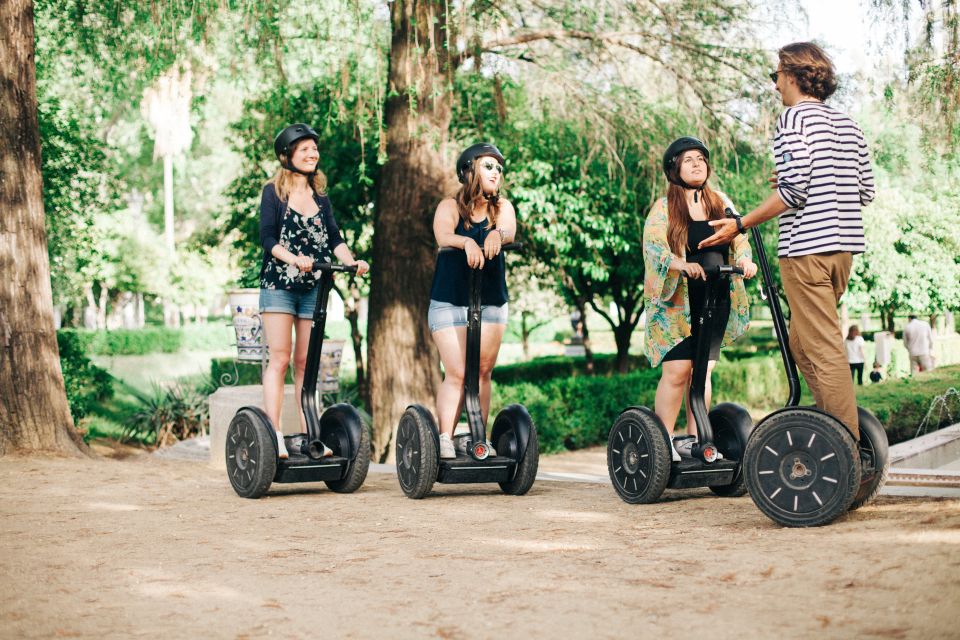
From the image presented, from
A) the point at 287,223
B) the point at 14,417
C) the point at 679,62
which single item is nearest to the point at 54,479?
the point at 14,417

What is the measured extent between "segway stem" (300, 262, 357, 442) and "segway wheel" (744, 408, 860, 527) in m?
2.35

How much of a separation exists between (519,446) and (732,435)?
3.63ft

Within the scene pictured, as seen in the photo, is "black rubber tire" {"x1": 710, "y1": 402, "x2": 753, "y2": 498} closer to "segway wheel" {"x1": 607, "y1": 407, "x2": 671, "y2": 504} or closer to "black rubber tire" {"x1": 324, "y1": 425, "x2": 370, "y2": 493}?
"segway wheel" {"x1": 607, "y1": 407, "x2": 671, "y2": 504}

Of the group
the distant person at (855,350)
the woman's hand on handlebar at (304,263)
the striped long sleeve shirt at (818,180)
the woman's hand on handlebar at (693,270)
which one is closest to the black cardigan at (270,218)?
the woman's hand on handlebar at (304,263)

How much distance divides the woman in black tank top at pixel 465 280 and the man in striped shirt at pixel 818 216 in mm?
1546

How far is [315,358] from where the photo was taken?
5477 millimetres

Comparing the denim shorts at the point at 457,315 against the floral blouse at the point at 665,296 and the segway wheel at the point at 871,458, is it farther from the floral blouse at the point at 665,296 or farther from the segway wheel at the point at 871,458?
the segway wheel at the point at 871,458

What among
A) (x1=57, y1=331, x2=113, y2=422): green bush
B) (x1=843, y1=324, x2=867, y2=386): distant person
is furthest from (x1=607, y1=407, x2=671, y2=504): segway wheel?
(x1=843, y1=324, x2=867, y2=386): distant person

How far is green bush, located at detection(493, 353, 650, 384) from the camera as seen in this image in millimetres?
18062

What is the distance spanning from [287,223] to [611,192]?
6684 mm

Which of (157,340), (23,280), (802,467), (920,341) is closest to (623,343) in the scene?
(920,341)

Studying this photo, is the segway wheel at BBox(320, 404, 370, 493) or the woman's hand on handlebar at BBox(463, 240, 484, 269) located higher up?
the woman's hand on handlebar at BBox(463, 240, 484, 269)

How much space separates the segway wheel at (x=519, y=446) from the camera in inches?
208

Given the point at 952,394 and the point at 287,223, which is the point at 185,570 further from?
the point at 952,394
